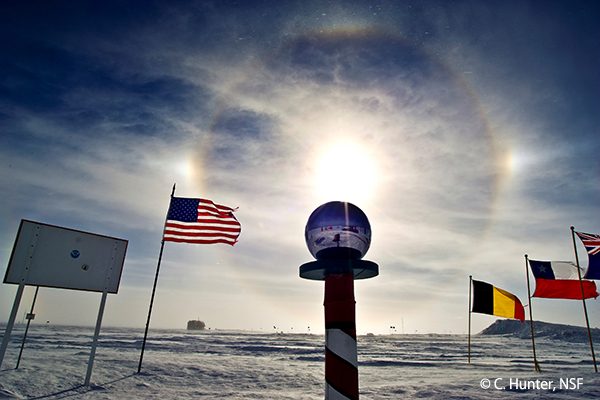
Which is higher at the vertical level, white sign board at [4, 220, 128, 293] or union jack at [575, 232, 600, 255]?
union jack at [575, 232, 600, 255]

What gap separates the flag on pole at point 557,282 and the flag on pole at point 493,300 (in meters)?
1.25

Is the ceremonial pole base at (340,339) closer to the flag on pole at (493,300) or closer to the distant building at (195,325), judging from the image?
the flag on pole at (493,300)

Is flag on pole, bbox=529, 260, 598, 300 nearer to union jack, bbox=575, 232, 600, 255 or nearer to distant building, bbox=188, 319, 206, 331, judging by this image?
union jack, bbox=575, 232, 600, 255

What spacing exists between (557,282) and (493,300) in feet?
12.3

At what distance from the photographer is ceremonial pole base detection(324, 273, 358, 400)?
3564mm

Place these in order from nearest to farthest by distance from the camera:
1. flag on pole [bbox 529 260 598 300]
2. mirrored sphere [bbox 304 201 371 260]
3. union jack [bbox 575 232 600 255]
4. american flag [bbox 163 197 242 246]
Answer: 1. mirrored sphere [bbox 304 201 371 260]
2. american flag [bbox 163 197 242 246]
3. union jack [bbox 575 232 600 255]
4. flag on pole [bbox 529 260 598 300]

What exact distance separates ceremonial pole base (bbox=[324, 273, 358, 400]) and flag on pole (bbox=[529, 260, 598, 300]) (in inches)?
729

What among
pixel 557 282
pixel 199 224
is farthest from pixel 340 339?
pixel 557 282

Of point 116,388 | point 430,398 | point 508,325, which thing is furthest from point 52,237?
point 508,325

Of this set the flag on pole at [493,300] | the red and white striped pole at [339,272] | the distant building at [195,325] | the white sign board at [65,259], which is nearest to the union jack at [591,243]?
the flag on pole at [493,300]

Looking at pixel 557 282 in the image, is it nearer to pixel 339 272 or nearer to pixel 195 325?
pixel 339 272

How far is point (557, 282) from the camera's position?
1786cm

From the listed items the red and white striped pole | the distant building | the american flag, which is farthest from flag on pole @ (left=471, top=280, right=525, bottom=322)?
the distant building

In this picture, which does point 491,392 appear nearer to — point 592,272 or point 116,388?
point 592,272
